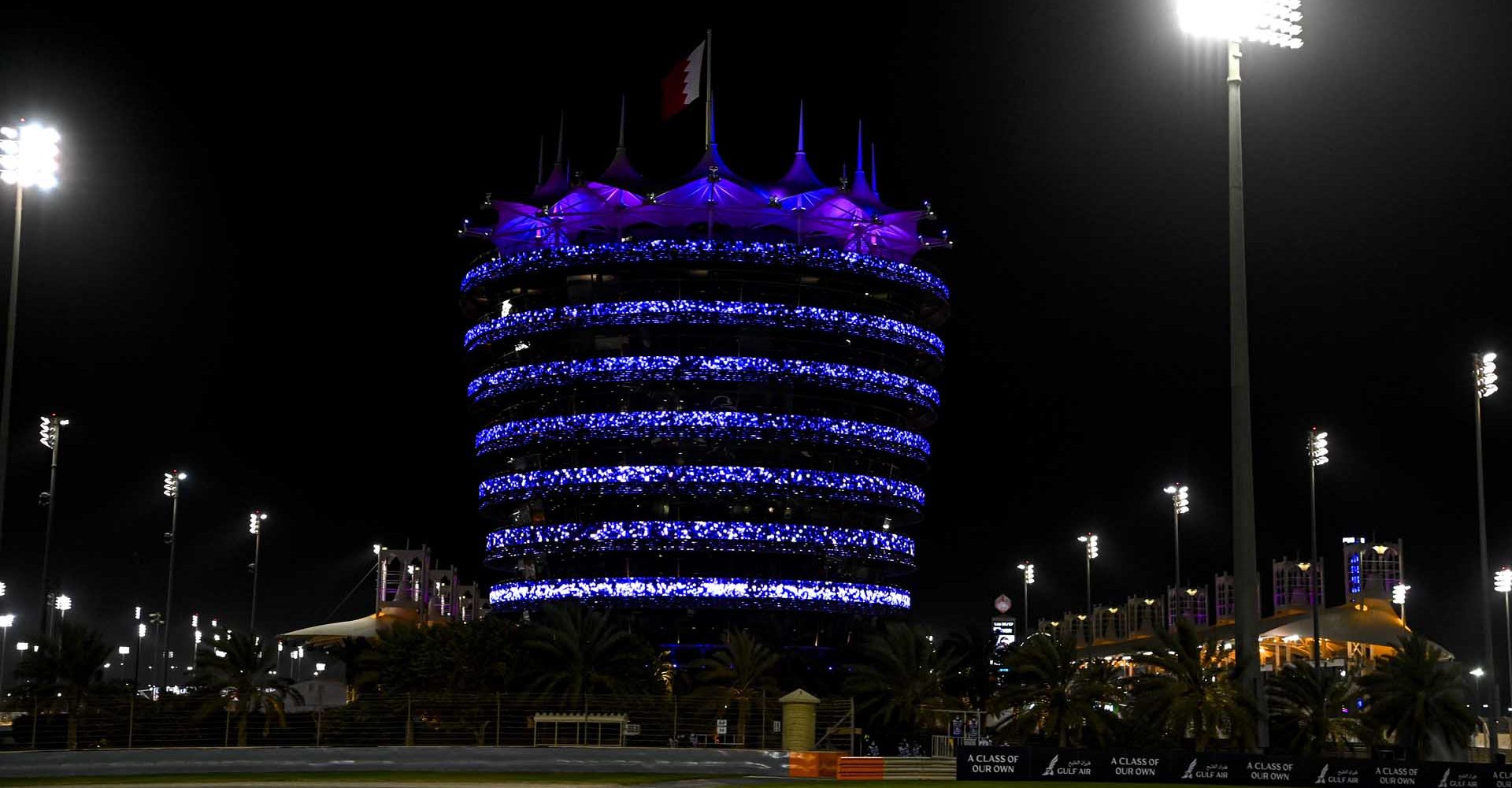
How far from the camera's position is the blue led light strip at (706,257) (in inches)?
4363

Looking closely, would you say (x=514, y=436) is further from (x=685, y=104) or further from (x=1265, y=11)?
(x=1265, y=11)

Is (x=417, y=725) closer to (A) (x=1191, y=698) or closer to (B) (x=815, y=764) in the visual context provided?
(B) (x=815, y=764)

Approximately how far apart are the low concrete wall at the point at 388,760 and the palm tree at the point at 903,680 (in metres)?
21.9

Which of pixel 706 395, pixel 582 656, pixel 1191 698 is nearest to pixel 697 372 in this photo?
pixel 706 395

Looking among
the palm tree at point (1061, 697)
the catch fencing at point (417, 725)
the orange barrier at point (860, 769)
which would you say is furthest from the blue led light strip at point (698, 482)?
the orange barrier at point (860, 769)

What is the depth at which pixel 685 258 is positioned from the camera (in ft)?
363

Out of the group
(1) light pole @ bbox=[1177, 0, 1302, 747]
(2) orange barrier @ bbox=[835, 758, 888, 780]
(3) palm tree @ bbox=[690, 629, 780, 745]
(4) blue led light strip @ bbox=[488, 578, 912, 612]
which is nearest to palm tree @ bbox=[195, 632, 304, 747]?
(3) palm tree @ bbox=[690, 629, 780, 745]

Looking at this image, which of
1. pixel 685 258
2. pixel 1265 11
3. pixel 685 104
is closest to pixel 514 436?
pixel 685 258

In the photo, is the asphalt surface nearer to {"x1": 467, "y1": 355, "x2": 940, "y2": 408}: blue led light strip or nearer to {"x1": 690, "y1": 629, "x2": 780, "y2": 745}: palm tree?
{"x1": 690, "y1": 629, "x2": 780, "y2": 745}: palm tree

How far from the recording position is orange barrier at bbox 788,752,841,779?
5366cm

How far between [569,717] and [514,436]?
5644 cm

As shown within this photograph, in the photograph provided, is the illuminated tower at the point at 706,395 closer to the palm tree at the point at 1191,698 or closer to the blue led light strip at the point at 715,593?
the blue led light strip at the point at 715,593

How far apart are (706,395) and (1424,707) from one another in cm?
5823

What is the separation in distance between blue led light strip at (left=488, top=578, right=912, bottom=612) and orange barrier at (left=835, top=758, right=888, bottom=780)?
180 feet
